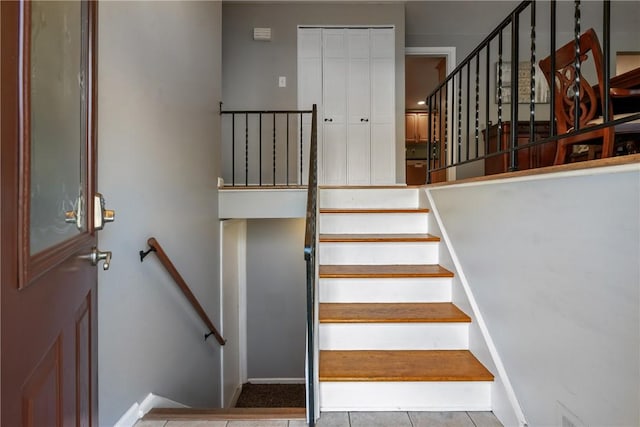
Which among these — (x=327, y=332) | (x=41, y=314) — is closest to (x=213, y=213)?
(x=327, y=332)

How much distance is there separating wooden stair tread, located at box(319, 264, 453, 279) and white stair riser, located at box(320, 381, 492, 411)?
0.65 meters

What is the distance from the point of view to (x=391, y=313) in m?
1.96

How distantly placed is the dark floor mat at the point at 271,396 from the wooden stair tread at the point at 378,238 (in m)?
2.45

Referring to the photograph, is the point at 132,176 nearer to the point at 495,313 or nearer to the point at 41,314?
the point at 41,314

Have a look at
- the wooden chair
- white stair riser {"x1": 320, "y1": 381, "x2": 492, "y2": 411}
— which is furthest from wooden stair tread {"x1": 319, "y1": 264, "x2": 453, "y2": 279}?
the wooden chair

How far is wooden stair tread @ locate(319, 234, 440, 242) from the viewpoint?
2.47m

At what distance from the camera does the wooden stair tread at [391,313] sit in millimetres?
1872

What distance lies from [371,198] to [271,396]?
109 inches

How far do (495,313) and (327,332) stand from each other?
0.83m

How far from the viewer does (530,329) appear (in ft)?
4.53

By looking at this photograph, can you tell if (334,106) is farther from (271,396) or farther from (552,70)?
(271,396)

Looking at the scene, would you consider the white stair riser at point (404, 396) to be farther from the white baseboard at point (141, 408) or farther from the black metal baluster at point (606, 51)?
the black metal baluster at point (606, 51)

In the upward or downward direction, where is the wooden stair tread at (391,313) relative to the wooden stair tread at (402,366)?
upward

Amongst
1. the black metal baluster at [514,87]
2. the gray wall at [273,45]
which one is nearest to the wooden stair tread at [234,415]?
the black metal baluster at [514,87]
